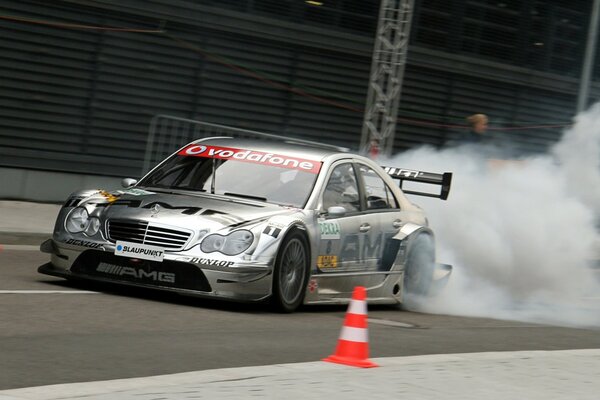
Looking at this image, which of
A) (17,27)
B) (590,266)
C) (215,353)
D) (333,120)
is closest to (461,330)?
(215,353)

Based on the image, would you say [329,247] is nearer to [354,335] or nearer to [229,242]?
[229,242]

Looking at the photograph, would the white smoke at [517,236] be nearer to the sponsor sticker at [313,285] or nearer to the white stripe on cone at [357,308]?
the sponsor sticker at [313,285]

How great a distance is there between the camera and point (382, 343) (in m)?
9.36

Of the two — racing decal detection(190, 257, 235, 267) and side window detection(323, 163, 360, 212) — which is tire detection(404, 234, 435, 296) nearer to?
side window detection(323, 163, 360, 212)

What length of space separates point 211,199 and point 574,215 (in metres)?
7.14

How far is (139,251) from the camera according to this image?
10008 mm

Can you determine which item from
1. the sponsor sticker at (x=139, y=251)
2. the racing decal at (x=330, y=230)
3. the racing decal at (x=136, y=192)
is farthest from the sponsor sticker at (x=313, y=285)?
the racing decal at (x=136, y=192)

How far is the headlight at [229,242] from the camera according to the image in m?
9.98

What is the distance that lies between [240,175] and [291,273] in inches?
45.7

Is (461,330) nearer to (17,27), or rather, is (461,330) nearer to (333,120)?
(17,27)

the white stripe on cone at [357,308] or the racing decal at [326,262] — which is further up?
the racing decal at [326,262]

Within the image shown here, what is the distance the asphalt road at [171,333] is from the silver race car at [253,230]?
0.24 metres

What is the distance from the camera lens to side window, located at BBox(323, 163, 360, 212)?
37.0 feet

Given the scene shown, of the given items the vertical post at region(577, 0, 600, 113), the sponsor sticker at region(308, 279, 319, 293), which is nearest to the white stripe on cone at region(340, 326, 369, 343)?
the sponsor sticker at region(308, 279, 319, 293)
